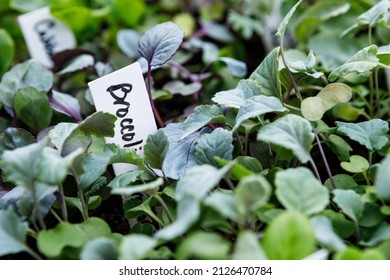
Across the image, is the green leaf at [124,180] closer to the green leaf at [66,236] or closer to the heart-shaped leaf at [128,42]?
the green leaf at [66,236]

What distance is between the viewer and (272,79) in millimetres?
746

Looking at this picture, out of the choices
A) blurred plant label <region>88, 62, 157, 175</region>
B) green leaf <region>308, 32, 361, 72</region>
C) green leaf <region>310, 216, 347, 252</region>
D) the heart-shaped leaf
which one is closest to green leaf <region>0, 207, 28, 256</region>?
blurred plant label <region>88, 62, 157, 175</region>

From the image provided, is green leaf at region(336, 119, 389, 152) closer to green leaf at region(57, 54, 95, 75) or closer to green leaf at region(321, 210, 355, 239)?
green leaf at region(321, 210, 355, 239)

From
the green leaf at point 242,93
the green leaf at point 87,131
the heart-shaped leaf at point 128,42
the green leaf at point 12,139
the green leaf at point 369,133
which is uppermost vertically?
the green leaf at point 242,93

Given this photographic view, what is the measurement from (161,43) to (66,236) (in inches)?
12.9

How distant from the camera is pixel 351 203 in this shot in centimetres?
60

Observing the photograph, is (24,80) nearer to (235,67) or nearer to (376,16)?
(235,67)

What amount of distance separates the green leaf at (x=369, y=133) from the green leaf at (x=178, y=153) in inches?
8.4

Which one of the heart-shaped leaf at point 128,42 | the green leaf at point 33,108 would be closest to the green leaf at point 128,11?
the heart-shaped leaf at point 128,42

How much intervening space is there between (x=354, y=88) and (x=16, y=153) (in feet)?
2.06

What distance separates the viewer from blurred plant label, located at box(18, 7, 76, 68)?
1.11 metres

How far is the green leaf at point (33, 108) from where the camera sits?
0.80 metres

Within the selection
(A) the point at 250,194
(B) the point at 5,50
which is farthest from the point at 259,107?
(B) the point at 5,50

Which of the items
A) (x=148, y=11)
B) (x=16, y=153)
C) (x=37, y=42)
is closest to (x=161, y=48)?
(x=16, y=153)
